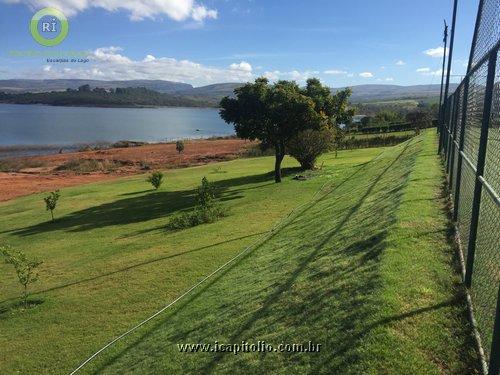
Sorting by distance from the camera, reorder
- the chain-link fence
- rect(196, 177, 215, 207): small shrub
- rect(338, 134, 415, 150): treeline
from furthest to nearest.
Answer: rect(338, 134, 415, 150): treeline < rect(196, 177, 215, 207): small shrub < the chain-link fence

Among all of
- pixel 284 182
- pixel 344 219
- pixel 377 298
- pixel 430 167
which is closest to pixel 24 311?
pixel 344 219

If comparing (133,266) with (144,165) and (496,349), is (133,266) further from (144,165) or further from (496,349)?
(144,165)

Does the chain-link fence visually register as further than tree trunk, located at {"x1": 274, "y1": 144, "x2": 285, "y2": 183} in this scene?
No

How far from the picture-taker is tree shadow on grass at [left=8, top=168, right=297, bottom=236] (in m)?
19.1

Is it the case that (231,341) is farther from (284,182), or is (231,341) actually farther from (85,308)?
(284,182)

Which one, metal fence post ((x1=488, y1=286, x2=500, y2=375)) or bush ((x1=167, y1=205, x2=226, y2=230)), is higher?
metal fence post ((x1=488, y1=286, x2=500, y2=375))

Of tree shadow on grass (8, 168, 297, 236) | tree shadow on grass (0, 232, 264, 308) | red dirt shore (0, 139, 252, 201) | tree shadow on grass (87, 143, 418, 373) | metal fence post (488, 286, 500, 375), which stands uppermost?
metal fence post (488, 286, 500, 375)

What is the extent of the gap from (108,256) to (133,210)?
25.5ft

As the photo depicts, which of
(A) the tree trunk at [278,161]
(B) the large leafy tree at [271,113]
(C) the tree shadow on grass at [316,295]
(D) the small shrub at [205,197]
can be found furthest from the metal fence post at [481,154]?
(A) the tree trunk at [278,161]

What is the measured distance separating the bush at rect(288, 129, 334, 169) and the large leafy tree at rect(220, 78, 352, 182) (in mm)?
1249

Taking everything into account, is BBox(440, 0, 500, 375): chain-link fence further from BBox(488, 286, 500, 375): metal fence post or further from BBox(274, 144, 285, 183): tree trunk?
BBox(274, 144, 285, 183): tree trunk

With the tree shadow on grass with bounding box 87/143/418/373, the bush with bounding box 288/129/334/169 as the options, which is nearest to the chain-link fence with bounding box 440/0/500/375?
the tree shadow on grass with bounding box 87/143/418/373

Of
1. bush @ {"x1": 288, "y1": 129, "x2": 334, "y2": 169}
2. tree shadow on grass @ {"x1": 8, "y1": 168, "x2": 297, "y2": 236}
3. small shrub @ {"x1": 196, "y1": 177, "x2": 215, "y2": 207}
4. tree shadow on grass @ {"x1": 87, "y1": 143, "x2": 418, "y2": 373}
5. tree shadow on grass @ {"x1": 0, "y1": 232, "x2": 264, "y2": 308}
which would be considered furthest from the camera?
bush @ {"x1": 288, "y1": 129, "x2": 334, "y2": 169}

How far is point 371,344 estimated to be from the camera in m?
4.50
